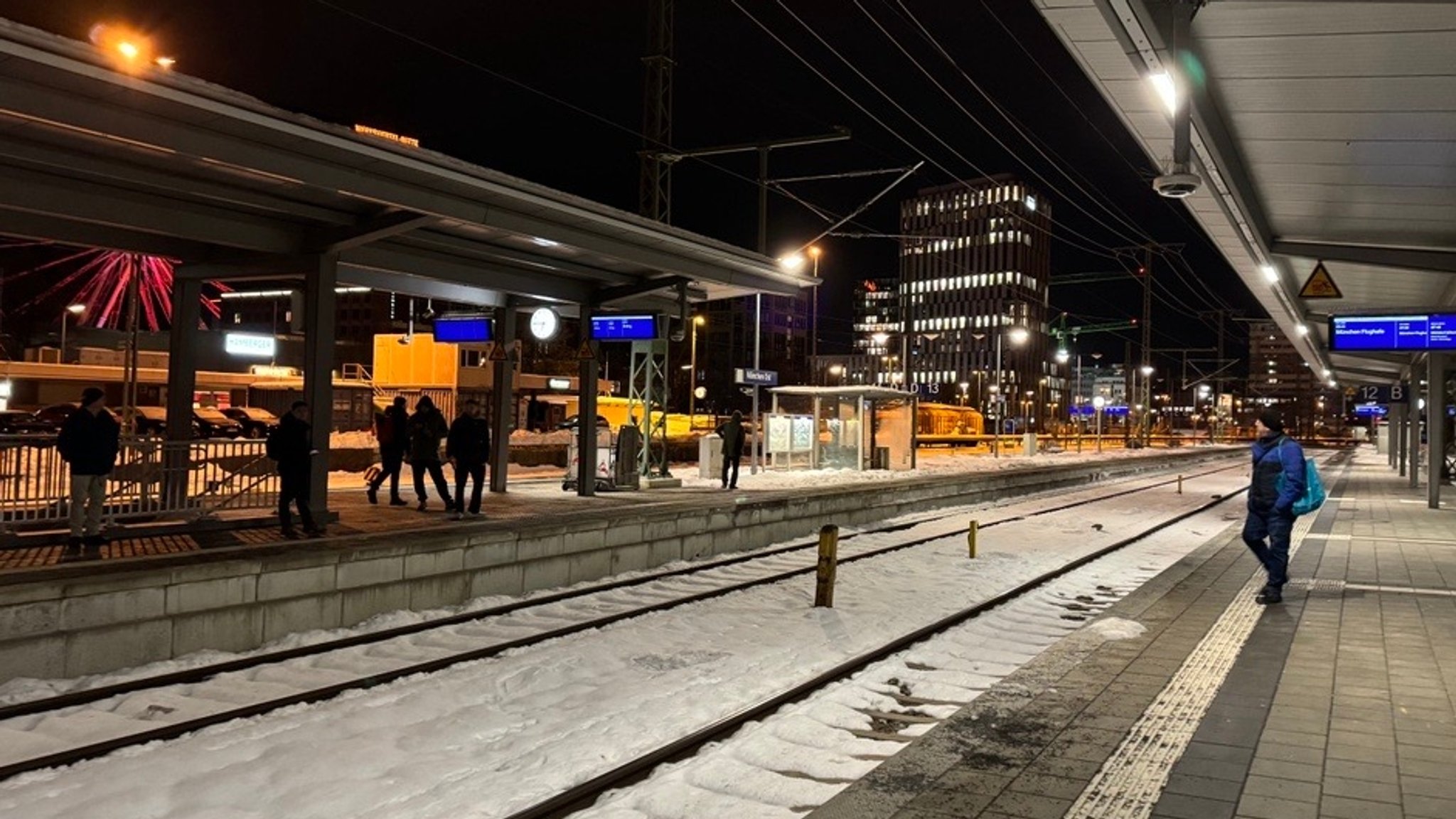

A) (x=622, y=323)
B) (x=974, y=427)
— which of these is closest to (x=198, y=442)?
(x=622, y=323)

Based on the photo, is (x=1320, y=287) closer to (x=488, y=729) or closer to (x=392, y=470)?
(x=488, y=729)

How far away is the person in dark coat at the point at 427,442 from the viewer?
14.3m

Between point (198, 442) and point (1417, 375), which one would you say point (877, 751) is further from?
point (1417, 375)

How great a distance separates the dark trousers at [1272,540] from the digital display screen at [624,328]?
9.93 meters

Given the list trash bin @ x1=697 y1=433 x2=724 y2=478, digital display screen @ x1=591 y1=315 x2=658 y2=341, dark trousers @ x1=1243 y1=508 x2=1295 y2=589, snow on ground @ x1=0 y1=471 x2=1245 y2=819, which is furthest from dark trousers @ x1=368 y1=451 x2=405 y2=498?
dark trousers @ x1=1243 y1=508 x2=1295 y2=589

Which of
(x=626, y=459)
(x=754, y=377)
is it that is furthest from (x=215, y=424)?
(x=626, y=459)

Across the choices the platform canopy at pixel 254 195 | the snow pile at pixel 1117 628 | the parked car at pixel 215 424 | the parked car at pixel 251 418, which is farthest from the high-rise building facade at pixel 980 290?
the snow pile at pixel 1117 628

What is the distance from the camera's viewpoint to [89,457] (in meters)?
9.79

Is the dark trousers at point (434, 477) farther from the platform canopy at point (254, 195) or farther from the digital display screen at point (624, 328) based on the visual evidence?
the digital display screen at point (624, 328)

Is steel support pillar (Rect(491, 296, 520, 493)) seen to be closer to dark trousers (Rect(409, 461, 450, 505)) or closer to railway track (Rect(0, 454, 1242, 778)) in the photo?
dark trousers (Rect(409, 461, 450, 505))

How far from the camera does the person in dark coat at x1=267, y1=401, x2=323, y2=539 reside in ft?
37.5

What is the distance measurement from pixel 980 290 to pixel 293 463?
14803cm

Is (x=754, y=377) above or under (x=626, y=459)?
above

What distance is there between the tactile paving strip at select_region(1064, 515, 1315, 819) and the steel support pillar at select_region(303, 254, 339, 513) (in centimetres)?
930
